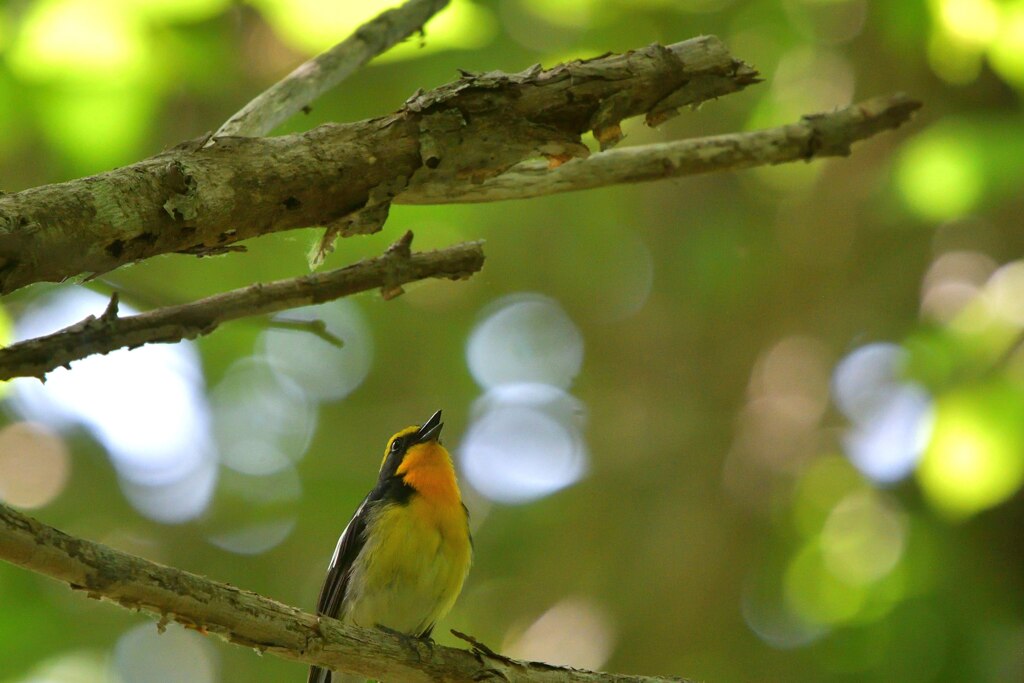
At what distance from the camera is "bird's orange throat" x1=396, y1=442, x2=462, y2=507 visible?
16.9 ft

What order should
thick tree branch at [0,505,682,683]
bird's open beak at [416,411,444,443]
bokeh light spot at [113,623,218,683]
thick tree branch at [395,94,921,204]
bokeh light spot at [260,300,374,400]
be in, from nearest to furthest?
thick tree branch at [0,505,682,683] < thick tree branch at [395,94,921,204] < bird's open beak at [416,411,444,443] < bokeh light spot at [113,623,218,683] < bokeh light spot at [260,300,374,400]

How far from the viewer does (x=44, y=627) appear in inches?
259

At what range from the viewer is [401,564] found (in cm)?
476

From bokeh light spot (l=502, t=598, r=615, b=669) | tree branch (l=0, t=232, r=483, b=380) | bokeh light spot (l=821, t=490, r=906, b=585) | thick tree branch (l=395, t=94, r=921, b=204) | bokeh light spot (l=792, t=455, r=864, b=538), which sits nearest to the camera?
tree branch (l=0, t=232, r=483, b=380)

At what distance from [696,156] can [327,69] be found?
1.33 m

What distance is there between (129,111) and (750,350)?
5067mm

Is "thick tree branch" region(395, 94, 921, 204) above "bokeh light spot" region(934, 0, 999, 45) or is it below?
below

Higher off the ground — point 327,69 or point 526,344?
point 526,344

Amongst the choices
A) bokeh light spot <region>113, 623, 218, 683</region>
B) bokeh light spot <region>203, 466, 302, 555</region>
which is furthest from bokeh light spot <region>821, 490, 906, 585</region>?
A: bokeh light spot <region>113, 623, 218, 683</region>

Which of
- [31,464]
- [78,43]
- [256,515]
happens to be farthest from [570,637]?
[78,43]

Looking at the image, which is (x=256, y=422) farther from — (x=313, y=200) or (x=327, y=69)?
(x=313, y=200)

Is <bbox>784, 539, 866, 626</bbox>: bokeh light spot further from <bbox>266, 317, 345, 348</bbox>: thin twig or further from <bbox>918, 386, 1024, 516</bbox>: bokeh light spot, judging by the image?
<bbox>266, 317, 345, 348</bbox>: thin twig

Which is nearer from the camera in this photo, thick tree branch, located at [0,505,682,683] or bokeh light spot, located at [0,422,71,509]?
thick tree branch, located at [0,505,682,683]

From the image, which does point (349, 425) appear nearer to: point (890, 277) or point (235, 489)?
point (235, 489)
